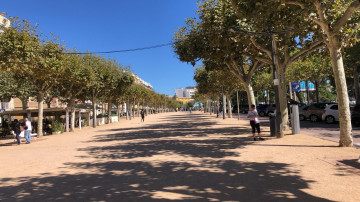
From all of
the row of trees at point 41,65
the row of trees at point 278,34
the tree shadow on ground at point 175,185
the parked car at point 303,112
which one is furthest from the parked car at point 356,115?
the row of trees at point 41,65

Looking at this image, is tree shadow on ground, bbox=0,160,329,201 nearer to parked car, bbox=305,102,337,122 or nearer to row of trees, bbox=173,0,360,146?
row of trees, bbox=173,0,360,146

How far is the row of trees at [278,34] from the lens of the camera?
8258 millimetres

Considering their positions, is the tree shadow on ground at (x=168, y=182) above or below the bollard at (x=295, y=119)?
below

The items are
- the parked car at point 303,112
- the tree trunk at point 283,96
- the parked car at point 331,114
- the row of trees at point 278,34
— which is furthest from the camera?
the parked car at point 303,112

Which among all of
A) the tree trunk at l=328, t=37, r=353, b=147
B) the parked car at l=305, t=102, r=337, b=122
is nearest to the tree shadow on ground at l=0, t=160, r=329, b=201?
the tree trunk at l=328, t=37, r=353, b=147

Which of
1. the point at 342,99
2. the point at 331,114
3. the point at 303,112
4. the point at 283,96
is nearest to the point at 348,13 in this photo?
the point at 342,99

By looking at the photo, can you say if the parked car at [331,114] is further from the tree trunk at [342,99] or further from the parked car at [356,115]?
the tree trunk at [342,99]

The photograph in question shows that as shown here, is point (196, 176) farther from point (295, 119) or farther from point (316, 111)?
point (316, 111)

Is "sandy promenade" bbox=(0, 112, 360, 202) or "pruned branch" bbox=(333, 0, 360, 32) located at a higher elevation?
"pruned branch" bbox=(333, 0, 360, 32)

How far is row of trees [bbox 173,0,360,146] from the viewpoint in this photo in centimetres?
826

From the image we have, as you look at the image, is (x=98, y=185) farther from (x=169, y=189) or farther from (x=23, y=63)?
(x=23, y=63)

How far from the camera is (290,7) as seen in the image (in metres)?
8.95

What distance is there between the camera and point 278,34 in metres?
12.8

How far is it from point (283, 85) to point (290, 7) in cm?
526
